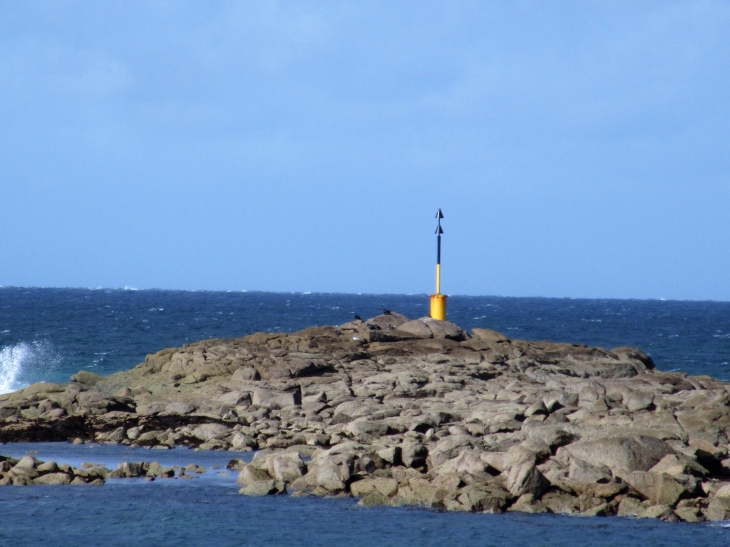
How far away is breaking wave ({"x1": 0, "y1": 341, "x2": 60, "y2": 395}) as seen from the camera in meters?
40.1

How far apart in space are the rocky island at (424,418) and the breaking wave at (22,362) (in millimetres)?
8456

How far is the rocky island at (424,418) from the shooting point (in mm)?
17469

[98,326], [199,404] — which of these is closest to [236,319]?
[98,326]

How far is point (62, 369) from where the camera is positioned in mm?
44938

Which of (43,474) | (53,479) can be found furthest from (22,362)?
(53,479)

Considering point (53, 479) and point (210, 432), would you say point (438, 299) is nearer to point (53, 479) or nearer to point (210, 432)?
point (210, 432)

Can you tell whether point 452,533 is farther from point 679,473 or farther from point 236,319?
point 236,319

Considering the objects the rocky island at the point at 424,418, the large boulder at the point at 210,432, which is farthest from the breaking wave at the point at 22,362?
the large boulder at the point at 210,432

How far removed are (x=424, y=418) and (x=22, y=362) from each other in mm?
27806

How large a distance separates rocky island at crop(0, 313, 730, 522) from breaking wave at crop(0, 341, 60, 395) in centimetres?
846

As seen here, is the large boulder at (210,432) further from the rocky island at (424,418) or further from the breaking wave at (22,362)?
the breaking wave at (22,362)

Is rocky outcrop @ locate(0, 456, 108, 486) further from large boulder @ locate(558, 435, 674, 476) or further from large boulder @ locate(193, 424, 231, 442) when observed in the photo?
large boulder @ locate(558, 435, 674, 476)

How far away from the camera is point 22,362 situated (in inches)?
1794

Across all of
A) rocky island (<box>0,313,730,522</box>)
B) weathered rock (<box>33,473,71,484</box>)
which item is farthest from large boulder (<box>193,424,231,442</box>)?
weathered rock (<box>33,473,71,484</box>)
